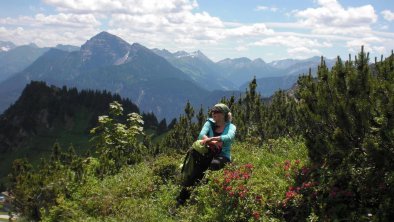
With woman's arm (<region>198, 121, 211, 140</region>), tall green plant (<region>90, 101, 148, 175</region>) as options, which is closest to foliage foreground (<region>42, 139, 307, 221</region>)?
woman's arm (<region>198, 121, 211, 140</region>)

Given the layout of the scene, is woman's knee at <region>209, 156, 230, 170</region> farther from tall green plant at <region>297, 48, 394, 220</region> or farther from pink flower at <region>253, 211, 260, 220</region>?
pink flower at <region>253, 211, 260, 220</region>

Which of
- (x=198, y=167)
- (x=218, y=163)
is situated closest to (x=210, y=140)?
(x=218, y=163)

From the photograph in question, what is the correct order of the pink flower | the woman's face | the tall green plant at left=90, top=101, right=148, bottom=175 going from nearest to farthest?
the pink flower → the woman's face → the tall green plant at left=90, top=101, right=148, bottom=175

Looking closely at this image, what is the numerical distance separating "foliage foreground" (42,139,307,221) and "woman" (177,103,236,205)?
304 mm

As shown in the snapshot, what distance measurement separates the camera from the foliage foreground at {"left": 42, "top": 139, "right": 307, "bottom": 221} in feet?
29.5

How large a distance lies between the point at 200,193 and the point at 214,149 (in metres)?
1.39

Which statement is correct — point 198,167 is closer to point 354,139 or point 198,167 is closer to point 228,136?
point 228,136

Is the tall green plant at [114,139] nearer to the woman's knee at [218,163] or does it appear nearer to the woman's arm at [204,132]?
the woman's arm at [204,132]

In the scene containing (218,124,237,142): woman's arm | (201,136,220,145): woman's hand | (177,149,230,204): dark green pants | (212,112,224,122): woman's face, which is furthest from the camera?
(212,112,224,122): woman's face

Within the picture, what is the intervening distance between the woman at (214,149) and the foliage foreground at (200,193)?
304mm

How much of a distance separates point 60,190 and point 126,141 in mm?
3484

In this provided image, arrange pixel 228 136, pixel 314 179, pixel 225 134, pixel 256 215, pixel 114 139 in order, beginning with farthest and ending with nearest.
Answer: pixel 114 139, pixel 225 134, pixel 228 136, pixel 314 179, pixel 256 215

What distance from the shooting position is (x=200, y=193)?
1032 centimetres

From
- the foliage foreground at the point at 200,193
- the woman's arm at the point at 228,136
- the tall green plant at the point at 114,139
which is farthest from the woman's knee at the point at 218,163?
the tall green plant at the point at 114,139
